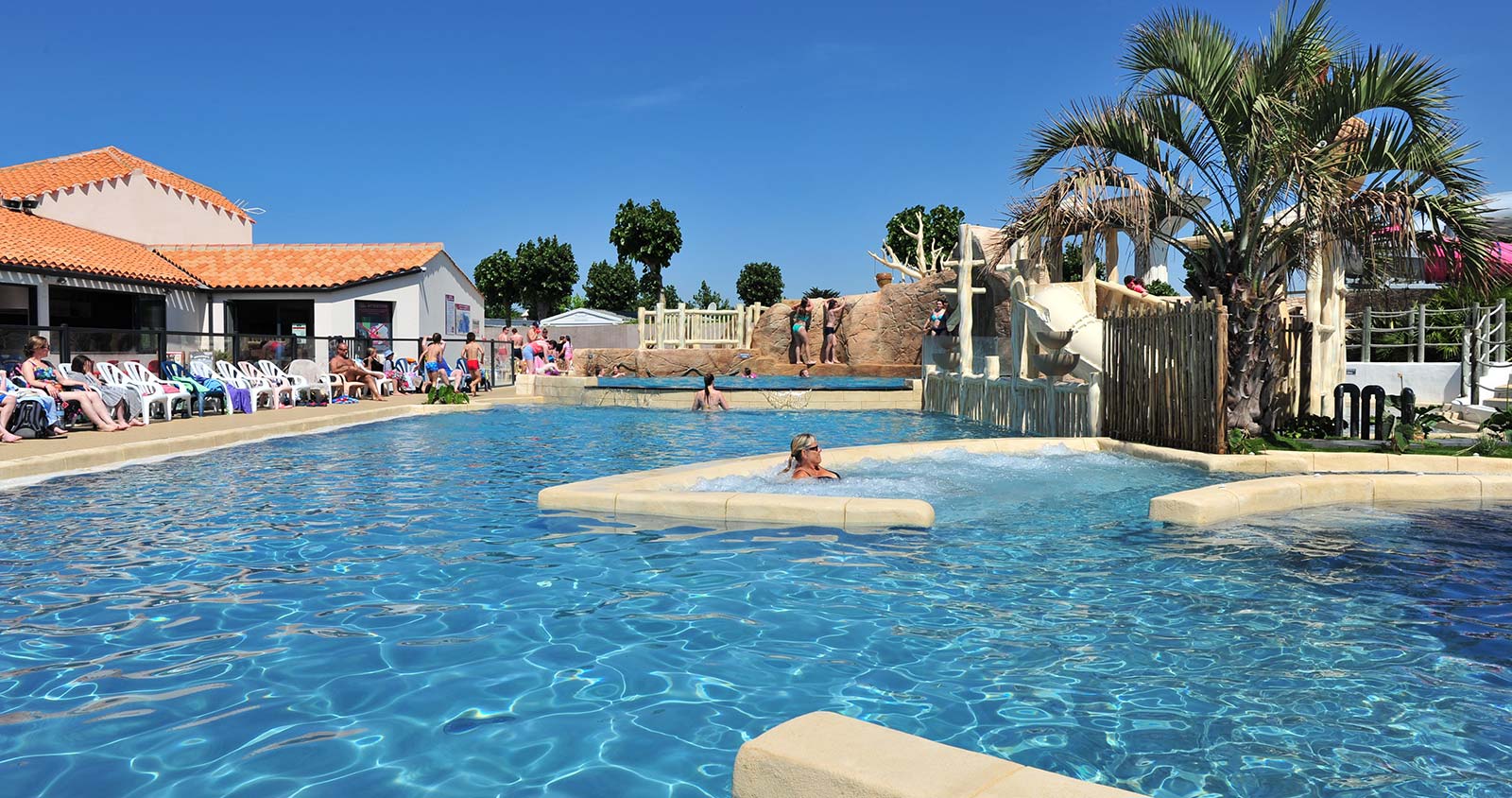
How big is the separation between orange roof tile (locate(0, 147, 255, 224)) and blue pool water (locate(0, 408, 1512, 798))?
23812 mm

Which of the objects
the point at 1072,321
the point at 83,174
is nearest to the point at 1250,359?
the point at 1072,321

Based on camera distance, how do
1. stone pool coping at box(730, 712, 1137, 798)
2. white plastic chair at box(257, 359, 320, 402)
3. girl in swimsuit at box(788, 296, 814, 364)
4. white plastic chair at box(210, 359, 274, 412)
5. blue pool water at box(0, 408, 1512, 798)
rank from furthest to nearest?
girl in swimsuit at box(788, 296, 814, 364)
white plastic chair at box(257, 359, 320, 402)
white plastic chair at box(210, 359, 274, 412)
blue pool water at box(0, 408, 1512, 798)
stone pool coping at box(730, 712, 1137, 798)

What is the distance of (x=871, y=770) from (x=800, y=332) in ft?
85.4

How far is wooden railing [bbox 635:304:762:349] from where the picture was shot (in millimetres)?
33906

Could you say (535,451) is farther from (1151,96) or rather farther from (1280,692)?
(1280,692)

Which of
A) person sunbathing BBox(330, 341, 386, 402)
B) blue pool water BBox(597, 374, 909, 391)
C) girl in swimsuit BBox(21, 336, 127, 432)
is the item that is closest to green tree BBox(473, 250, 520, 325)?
blue pool water BBox(597, 374, 909, 391)

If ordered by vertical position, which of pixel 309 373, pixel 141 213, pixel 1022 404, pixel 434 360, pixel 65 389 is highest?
pixel 141 213

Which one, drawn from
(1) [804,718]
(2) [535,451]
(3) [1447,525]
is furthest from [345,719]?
(2) [535,451]

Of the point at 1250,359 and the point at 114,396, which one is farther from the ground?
the point at 1250,359

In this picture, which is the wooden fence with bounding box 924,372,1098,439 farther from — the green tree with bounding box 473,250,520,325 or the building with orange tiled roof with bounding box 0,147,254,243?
the green tree with bounding box 473,250,520,325

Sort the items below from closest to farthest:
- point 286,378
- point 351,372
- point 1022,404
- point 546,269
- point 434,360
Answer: point 1022,404 → point 286,378 → point 351,372 → point 434,360 → point 546,269

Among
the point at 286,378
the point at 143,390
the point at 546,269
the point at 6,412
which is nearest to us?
the point at 6,412

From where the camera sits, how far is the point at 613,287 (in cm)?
7719

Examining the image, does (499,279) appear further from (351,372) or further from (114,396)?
(114,396)
